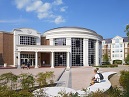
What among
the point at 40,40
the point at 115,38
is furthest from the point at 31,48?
the point at 115,38

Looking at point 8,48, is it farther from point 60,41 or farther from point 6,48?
point 60,41

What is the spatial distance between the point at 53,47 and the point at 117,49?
4841 centimetres

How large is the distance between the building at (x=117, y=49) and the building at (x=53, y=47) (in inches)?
1463

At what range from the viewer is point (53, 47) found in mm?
39500

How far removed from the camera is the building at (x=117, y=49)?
7886 centimetres

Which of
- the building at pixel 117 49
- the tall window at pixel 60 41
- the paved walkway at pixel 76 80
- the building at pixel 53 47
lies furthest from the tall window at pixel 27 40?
the building at pixel 117 49

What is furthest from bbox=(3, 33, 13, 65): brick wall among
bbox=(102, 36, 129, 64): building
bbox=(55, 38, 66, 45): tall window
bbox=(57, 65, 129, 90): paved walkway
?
bbox=(102, 36, 129, 64): building

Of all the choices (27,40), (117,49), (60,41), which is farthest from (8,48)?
(117,49)

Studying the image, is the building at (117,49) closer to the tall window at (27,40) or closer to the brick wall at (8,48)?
the tall window at (27,40)

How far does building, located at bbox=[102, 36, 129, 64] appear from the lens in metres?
78.9

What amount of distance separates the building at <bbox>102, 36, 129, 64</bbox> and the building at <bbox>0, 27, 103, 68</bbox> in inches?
1463

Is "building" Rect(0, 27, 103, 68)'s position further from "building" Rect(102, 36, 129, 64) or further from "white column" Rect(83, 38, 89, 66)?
"building" Rect(102, 36, 129, 64)

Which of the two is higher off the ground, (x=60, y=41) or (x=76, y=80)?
(x=60, y=41)

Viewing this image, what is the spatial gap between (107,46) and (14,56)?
2118 inches
